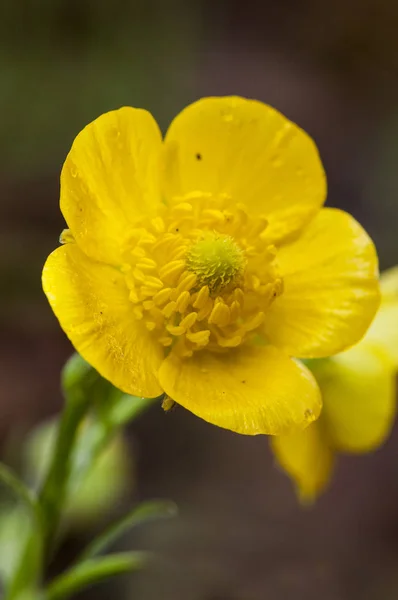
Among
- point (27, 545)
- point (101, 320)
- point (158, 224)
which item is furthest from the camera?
point (27, 545)

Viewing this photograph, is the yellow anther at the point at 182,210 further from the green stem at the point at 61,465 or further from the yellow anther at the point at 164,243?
the green stem at the point at 61,465

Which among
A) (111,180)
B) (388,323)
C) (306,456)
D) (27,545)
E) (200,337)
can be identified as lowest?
(27,545)

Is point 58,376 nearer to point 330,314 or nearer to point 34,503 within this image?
point 34,503

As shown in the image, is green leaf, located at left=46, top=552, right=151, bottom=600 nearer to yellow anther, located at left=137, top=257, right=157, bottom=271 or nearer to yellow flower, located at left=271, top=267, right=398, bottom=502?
yellow flower, located at left=271, top=267, right=398, bottom=502

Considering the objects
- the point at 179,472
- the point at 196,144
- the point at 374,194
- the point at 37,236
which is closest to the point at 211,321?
the point at 196,144

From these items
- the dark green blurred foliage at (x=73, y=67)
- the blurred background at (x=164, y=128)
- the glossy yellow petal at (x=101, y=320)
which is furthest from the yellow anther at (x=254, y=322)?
the dark green blurred foliage at (x=73, y=67)

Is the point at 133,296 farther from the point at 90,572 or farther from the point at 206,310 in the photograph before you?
the point at 90,572

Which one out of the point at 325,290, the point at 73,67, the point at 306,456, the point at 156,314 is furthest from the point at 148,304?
the point at 73,67
